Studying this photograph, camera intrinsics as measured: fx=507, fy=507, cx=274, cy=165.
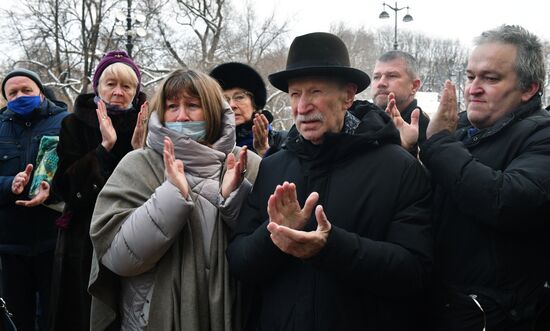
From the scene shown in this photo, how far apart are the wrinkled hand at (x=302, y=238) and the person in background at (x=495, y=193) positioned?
621mm

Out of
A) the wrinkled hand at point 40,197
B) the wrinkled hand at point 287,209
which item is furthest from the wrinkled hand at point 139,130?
the wrinkled hand at point 287,209

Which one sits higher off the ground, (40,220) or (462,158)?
(462,158)

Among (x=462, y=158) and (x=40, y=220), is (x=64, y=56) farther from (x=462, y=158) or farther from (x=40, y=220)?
(x=462, y=158)

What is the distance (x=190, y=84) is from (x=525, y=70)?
1625mm

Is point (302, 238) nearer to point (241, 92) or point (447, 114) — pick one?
point (447, 114)

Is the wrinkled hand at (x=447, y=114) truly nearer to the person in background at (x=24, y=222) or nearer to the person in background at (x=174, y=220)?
the person in background at (x=174, y=220)

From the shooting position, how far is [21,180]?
3.76m

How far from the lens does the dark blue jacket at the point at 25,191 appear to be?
396 centimetres

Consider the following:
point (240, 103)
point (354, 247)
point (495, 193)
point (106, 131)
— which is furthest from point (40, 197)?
point (495, 193)

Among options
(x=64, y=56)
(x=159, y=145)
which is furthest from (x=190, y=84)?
(x=64, y=56)

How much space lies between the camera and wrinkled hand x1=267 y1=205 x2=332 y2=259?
76.2 inches

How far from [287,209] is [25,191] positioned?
2.80m

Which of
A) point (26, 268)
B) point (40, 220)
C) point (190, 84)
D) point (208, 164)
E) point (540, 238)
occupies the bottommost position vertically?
point (26, 268)

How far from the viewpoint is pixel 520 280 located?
7.00ft
